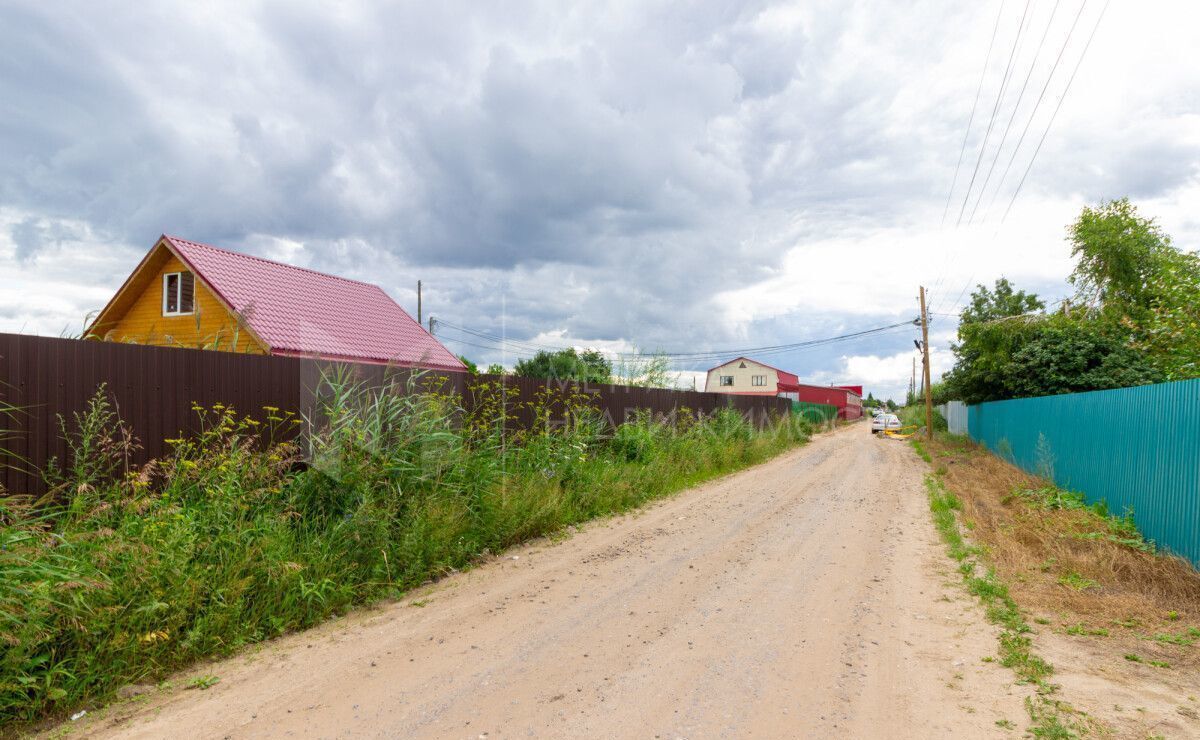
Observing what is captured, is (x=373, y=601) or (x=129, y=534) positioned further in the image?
(x=373, y=601)

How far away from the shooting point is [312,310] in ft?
64.6

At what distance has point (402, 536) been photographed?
5.80 m

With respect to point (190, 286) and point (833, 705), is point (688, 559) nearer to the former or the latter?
point (833, 705)

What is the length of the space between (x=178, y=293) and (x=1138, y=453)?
2107 cm

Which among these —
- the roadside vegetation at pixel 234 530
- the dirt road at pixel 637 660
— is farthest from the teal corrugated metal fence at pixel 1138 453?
the roadside vegetation at pixel 234 530

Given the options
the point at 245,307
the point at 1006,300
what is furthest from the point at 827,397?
the point at 245,307

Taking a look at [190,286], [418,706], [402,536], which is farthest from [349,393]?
[190,286]

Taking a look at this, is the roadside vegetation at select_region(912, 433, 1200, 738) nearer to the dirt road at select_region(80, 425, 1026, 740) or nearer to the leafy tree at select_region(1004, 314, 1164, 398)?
the dirt road at select_region(80, 425, 1026, 740)

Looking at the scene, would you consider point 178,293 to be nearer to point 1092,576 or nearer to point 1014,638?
point 1014,638

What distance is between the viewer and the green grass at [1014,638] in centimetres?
324

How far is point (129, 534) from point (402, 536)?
2088 millimetres

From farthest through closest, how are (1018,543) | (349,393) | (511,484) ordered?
1. (511,484)
2. (1018,543)
3. (349,393)

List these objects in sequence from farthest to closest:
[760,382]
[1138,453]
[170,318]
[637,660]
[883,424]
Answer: [760,382] → [883,424] → [170,318] → [1138,453] → [637,660]

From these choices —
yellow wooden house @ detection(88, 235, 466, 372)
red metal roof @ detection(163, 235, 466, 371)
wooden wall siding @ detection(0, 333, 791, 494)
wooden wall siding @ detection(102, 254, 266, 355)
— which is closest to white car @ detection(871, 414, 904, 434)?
red metal roof @ detection(163, 235, 466, 371)
